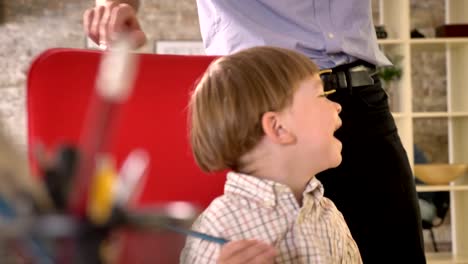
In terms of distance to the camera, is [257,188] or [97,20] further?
[257,188]

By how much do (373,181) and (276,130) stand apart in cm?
31

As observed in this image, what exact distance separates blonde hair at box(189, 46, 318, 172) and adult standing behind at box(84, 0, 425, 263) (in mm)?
209

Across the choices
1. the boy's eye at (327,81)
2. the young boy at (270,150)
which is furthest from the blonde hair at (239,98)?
the boy's eye at (327,81)

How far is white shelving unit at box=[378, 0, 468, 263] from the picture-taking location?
4.50m

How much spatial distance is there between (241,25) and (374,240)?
449 mm

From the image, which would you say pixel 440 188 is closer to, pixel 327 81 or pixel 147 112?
pixel 327 81

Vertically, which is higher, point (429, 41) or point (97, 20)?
point (97, 20)

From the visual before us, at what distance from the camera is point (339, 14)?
4.71 ft

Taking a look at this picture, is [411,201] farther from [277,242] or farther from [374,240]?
[277,242]

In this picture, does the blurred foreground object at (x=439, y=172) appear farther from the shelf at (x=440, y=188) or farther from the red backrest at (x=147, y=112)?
the red backrest at (x=147, y=112)

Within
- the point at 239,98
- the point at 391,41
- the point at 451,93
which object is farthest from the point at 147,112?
the point at 451,93

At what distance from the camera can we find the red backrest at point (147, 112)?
3.58 feet

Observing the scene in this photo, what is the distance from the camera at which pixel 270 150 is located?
1.15m

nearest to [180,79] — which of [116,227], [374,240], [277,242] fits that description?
[277,242]
